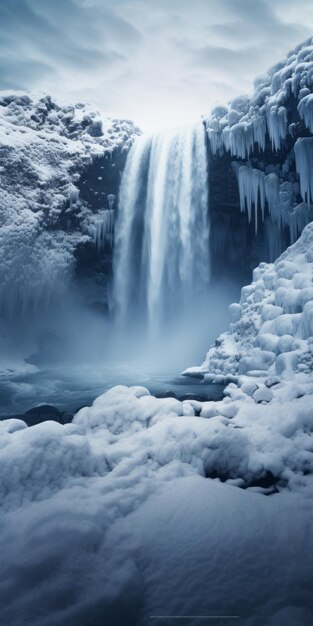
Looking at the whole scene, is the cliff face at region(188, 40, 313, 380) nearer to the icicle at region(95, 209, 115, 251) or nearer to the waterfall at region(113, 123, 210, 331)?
the waterfall at region(113, 123, 210, 331)

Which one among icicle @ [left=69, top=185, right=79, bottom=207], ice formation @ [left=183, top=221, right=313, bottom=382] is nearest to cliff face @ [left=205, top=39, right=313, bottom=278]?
ice formation @ [left=183, top=221, right=313, bottom=382]

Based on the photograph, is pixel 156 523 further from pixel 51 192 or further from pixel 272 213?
pixel 51 192

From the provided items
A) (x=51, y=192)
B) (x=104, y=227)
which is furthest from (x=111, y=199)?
(x=51, y=192)

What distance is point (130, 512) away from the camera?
2262 mm

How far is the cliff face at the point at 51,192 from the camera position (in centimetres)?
1388

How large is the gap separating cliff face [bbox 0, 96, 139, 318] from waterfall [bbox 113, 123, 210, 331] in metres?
0.87

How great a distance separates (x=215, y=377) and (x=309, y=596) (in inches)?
311

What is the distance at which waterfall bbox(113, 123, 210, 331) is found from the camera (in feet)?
47.5

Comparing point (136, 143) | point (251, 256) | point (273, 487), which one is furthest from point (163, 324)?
point (273, 487)

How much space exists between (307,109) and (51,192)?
34.9 ft

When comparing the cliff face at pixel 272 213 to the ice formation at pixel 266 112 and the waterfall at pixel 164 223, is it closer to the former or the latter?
the ice formation at pixel 266 112

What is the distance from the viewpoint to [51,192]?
574 inches

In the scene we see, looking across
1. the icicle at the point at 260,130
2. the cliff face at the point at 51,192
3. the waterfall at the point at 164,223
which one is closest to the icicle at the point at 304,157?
the icicle at the point at 260,130

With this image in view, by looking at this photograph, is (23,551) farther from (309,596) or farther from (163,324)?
(163,324)
